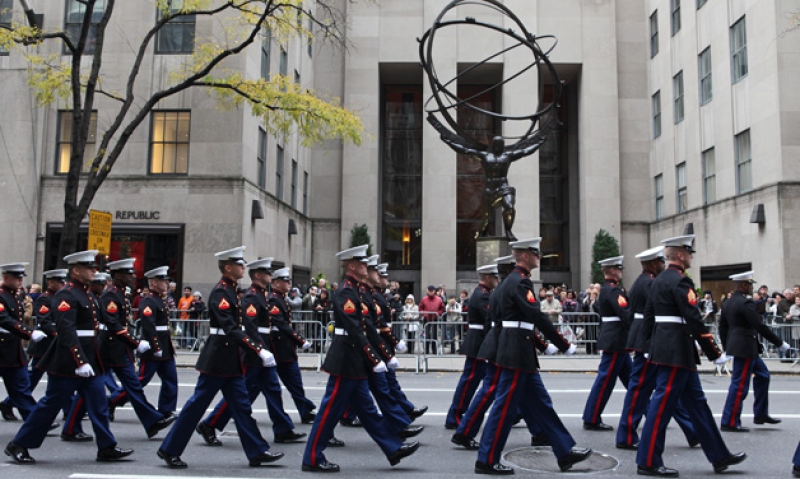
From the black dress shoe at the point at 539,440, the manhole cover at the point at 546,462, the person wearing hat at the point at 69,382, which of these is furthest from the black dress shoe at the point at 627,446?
the person wearing hat at the point at 69,382

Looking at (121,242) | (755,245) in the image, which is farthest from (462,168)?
(121,242)

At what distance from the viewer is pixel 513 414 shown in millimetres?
6824

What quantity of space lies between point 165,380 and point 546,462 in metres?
5.23

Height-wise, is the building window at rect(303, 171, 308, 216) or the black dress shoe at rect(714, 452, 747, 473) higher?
the building window at rect(303, 171, 308, 216)

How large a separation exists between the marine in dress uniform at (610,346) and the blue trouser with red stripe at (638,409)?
79 centimetres

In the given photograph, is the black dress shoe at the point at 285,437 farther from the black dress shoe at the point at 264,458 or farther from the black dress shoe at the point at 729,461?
the black dress shoe at the point at 729,461

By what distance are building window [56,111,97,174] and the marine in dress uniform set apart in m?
18.1

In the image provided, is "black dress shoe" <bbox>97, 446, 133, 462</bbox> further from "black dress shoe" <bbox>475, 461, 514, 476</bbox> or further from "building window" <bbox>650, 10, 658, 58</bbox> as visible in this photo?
"building window" <bbox>650, 10, 658, 58</bbox>

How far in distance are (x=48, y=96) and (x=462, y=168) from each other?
2377cm

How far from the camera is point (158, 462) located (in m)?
7.30

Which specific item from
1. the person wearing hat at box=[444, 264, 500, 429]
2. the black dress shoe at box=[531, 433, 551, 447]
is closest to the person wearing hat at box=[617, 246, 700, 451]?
the black dress shoe at box=[531, 433, 551, 447]

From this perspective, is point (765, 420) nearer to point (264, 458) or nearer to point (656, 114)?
point (264, 458)

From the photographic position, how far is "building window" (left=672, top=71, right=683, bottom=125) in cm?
3064

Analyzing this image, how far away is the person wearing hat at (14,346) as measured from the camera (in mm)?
8836
